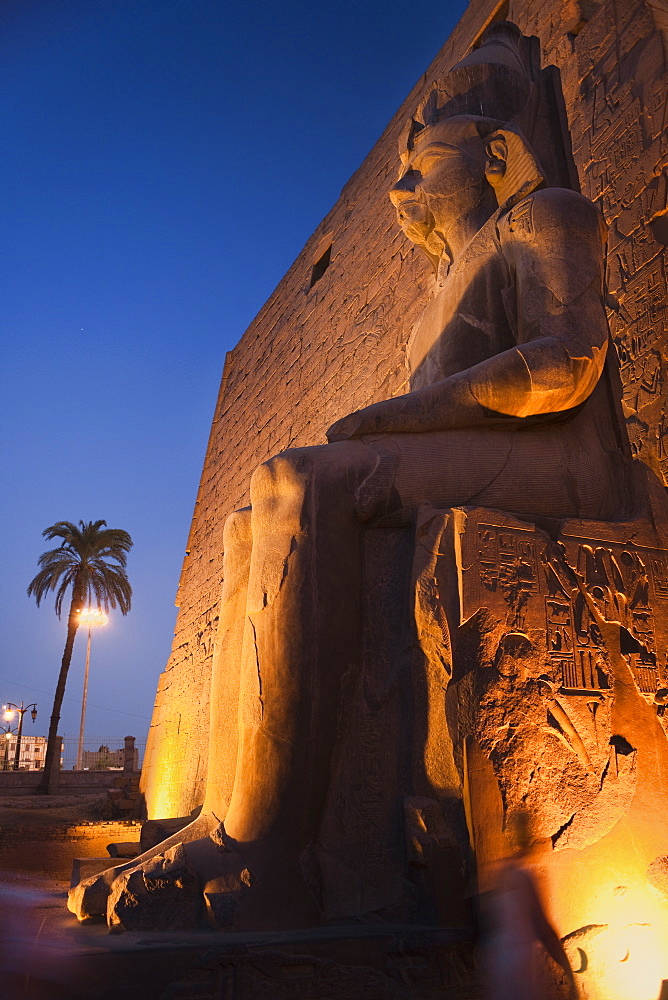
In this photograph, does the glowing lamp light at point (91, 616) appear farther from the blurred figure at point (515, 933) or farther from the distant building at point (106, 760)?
the blurred figure at point (515, 933)

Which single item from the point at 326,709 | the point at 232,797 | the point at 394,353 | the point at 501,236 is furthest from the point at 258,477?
the point at 394,353

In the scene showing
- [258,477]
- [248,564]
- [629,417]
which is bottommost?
[248,564]

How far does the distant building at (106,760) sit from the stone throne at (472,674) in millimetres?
16256

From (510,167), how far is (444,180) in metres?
0.21

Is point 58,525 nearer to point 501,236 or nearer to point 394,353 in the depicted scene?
point 394,353

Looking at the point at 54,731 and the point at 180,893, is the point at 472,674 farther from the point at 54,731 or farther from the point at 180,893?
the point at 54,731

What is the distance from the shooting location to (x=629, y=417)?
123 inches

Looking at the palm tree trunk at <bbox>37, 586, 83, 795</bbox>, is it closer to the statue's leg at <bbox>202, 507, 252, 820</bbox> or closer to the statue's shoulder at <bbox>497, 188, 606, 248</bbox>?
the statue's leg at <bbox>202, 507, 252, 820</bbox>

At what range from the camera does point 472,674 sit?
160 cm

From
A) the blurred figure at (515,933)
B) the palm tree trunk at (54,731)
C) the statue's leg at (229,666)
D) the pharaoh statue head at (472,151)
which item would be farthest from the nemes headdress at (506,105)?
the palm tree trunk at (54,731)

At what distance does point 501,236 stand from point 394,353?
10.9 feet

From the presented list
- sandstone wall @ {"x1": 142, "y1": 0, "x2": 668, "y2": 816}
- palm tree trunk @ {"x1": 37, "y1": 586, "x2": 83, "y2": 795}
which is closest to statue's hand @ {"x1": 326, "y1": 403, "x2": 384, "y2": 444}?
sandstone wall @ {"x1": 142, "y1": 0, "x2": 668, "y2": 816}

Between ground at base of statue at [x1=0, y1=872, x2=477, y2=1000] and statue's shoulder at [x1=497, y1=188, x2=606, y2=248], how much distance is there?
65.1 inches

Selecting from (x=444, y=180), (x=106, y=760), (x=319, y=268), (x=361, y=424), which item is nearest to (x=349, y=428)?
(x=361, y=424)
